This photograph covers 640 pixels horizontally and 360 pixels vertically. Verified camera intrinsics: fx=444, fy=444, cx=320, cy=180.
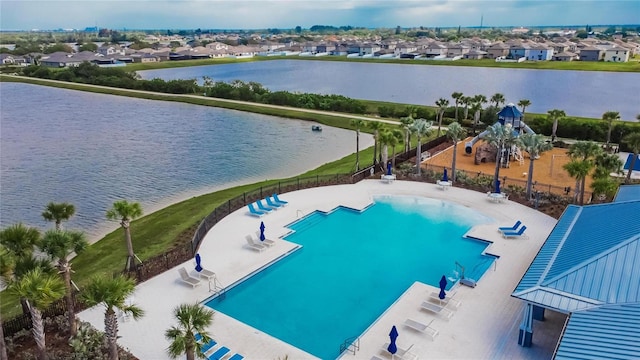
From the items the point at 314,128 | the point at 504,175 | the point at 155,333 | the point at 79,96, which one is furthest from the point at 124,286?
the point at 79,96

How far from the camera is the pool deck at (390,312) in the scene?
15297 mm

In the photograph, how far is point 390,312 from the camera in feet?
57.4

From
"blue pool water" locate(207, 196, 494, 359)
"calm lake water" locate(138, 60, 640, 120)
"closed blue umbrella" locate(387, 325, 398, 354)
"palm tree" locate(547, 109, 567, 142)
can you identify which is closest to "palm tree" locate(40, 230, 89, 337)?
"blue pool water" locate(207, 196, 494, 359)

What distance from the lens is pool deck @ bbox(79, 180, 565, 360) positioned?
15.3m

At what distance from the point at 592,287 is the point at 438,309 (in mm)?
5387

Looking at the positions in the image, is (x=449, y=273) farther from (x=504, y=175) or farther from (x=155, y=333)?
(x=504, y=175)

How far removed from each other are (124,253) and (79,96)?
73.0 meters

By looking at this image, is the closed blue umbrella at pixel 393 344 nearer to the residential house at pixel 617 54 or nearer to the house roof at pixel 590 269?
the house roof at pixel 590 269

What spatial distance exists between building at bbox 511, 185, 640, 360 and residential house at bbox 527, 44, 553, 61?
148 meters

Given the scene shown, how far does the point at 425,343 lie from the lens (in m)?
15.5

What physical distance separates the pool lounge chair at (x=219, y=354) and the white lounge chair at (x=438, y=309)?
7.79 meters

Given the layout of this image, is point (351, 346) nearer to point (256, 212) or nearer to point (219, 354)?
point (219, 354)

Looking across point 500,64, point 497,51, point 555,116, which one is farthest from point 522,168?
point 497,51

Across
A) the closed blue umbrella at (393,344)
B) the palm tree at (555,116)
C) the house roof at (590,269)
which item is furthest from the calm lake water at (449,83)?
the closed blue umbrella at (393,344)
